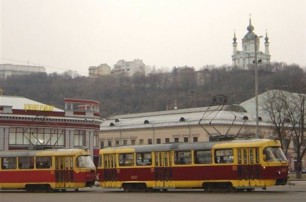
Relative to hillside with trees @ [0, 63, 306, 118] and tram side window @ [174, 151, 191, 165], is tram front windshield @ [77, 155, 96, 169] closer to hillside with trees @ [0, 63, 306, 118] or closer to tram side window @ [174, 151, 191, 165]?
tram side window @ [174, 151, 191, 165]

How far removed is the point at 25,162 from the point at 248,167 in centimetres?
1649

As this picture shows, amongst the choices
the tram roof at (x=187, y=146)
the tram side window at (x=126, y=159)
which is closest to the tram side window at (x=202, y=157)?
the tram roof at (x=187, y=146)

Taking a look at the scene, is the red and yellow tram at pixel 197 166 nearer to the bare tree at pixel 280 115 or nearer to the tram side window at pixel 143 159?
the tram side window at pixel 143 159

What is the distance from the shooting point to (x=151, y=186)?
3788cm

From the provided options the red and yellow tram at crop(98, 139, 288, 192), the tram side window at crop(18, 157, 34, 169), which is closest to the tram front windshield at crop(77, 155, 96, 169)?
the red and yellow tram at crop(98, 139, 288, 192)

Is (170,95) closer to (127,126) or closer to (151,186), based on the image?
(127,126)

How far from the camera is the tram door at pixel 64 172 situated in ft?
132

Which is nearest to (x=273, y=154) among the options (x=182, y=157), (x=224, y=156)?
(x=224, y=156)

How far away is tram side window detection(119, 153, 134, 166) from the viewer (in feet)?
128

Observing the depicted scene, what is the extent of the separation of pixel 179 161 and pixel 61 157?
8714 millimetres

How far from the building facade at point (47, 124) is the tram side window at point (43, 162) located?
1961cm

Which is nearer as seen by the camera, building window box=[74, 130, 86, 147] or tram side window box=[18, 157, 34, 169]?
tram side window box=[18, 157, 34, 169]

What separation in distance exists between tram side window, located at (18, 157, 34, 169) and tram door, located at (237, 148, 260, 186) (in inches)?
604

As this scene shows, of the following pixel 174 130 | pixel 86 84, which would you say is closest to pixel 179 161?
pixel 174 130
